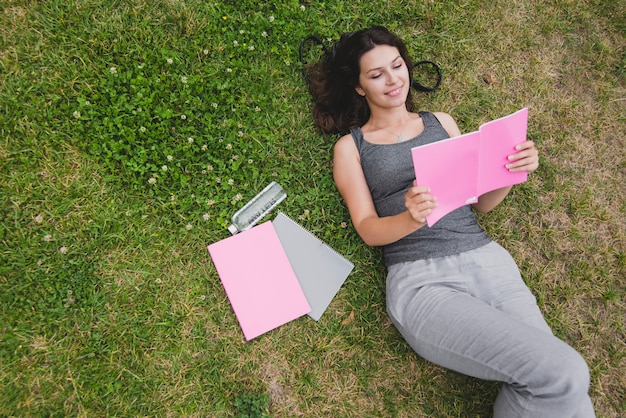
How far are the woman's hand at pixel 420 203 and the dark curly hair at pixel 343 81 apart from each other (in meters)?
1.18

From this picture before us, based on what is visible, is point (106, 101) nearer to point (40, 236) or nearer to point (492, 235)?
point (40, 236)

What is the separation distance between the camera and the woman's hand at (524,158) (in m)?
2.55

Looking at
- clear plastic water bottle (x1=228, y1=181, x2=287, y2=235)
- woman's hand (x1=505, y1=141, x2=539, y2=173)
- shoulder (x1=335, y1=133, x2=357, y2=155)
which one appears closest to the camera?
woman's hand (x1=505, y1=141, x2=539, y2=173)

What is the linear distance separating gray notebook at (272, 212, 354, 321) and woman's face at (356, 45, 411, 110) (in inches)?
45.9

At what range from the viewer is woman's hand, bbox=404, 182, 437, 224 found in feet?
7.72

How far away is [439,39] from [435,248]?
6.67 ft

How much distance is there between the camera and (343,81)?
3.29 metres

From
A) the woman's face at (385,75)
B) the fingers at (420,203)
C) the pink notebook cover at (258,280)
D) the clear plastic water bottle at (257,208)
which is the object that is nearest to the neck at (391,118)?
the woman's face at (385,75)

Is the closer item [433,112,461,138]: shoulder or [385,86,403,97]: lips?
[385,86,403,97]: lips

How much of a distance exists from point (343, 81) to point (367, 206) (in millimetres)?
1012

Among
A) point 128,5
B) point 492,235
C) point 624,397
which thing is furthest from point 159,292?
point 624,397

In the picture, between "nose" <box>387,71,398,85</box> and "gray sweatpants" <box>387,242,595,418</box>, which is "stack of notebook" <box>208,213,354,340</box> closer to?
"gray sweatpants" <box>387,242,595,418</box>

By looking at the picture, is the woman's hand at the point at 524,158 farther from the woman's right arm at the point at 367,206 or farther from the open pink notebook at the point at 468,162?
the woman's right arm at the point at 367,206

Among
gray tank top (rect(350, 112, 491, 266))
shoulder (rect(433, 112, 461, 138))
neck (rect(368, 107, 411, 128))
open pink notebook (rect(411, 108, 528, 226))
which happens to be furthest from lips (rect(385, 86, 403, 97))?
open pink notebook (rect(411, 108, 528, 226))
